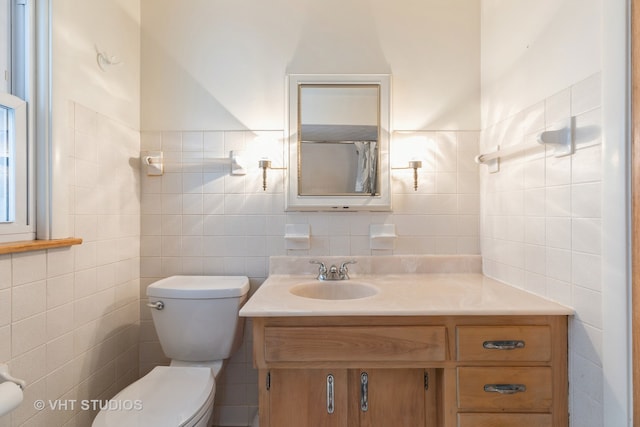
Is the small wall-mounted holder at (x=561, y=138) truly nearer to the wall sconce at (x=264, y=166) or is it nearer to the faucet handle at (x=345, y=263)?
the faucet handle at (x=345, y=263)

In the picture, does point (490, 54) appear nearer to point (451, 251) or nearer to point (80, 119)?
point (451, 251)

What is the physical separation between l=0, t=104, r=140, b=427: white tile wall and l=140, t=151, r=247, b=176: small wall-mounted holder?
0.07 meters

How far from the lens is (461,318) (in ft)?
3.74

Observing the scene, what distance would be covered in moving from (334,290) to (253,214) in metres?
0.57

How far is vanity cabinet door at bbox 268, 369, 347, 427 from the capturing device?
1.19 m

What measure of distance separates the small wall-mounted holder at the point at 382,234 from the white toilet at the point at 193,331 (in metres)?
0.67

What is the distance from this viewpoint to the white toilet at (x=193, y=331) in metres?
1.23

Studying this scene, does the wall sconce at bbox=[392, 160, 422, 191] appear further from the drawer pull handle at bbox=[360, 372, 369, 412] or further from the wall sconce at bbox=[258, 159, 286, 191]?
the drawer pull handle at bbox=[360, 372, 369, 412]

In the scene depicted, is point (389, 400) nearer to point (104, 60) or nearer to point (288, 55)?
point (288, 55)

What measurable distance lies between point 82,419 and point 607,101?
222cm

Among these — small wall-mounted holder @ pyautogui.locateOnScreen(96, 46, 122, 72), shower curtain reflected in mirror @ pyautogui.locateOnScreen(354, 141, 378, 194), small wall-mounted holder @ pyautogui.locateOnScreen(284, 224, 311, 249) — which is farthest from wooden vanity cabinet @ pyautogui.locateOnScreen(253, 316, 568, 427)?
small wall-mounted holder @ pyautogui.locateOnScreen(96, 46, 122, 72)

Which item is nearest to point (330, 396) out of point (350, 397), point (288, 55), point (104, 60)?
point (350, 397)

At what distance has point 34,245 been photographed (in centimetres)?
107

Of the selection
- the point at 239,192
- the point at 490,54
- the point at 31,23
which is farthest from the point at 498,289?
the point at 31,23
